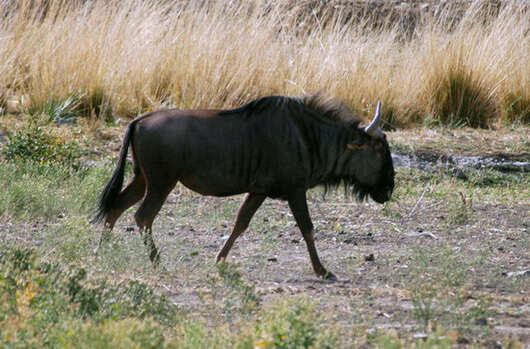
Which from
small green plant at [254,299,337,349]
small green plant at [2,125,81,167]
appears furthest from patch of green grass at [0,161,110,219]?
small green plant at [254,299,337,349]

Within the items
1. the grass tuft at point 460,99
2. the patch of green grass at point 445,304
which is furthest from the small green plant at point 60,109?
the patch of green grass at point 445,304

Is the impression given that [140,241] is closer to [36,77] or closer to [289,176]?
[289,176]

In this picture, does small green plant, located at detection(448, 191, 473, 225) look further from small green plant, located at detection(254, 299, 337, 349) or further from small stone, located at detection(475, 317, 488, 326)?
small green plant, located at detection(254, 299, 337, 349)

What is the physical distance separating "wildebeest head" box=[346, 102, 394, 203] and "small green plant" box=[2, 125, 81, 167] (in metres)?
3.83

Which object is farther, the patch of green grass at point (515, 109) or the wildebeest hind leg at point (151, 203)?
the patch of green grass at point (515, 109)

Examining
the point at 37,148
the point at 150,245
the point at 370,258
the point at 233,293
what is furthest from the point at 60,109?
the point at 233,293

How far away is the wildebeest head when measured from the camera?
7.00m

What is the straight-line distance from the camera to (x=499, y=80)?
13.4 metres

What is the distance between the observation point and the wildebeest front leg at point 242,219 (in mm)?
6828

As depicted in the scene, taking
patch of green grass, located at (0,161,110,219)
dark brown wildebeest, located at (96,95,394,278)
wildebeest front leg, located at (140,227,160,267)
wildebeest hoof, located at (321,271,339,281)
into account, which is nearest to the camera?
wildebeest front leg, located at (140,227,160,267)

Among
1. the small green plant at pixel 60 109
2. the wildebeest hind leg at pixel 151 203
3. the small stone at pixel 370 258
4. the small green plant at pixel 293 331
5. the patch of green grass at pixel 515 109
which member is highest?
the small green plant at pixel 293 331

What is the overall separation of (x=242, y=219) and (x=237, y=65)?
5760 mm

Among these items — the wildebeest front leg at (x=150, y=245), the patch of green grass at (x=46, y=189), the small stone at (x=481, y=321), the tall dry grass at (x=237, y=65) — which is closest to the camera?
the small stone at (x=481, y=321)

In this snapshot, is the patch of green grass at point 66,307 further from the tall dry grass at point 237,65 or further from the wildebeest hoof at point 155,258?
the tall dry grass at point 237,65
